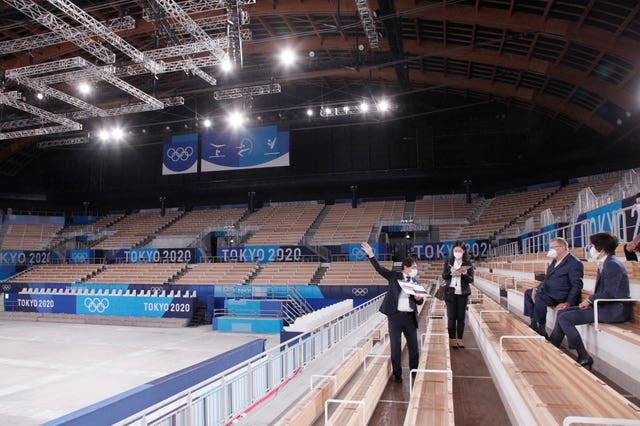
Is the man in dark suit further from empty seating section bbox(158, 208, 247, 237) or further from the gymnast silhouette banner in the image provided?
empty seating section bbox(158, 208, 247, 237)

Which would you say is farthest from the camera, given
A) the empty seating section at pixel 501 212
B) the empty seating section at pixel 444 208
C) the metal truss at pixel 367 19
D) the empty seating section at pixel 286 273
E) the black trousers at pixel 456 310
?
the empty seating section at pixel 444 208

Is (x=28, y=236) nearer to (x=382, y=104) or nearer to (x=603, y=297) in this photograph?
(x=382, y=104)

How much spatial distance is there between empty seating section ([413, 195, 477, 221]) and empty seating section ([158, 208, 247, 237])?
41.6ft

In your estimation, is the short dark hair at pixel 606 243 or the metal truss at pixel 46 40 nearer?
the short dark hair at pixel 606 243

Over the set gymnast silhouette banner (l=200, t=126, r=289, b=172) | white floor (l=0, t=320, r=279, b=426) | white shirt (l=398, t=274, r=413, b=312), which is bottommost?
white floor (l=0, t=320, r=279, b=426)

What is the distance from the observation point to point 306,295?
20.0 meters

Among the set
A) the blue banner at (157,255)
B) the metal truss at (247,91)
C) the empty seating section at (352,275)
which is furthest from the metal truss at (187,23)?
the blue banner at (157,255)

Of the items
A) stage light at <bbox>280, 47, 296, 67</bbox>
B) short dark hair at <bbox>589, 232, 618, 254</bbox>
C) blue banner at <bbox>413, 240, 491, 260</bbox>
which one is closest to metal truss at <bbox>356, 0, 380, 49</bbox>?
stage light at <bbox>280, 47, 296, 67</bbox>

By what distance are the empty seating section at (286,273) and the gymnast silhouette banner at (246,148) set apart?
247 inches

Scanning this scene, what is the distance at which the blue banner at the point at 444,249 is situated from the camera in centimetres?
2319

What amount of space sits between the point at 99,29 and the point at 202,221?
19098mm

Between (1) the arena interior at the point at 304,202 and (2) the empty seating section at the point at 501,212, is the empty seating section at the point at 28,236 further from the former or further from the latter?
(2) the empty seating section at the point at 501,212

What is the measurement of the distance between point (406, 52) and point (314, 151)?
37.7ft

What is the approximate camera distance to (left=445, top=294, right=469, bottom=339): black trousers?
5.94 meters
